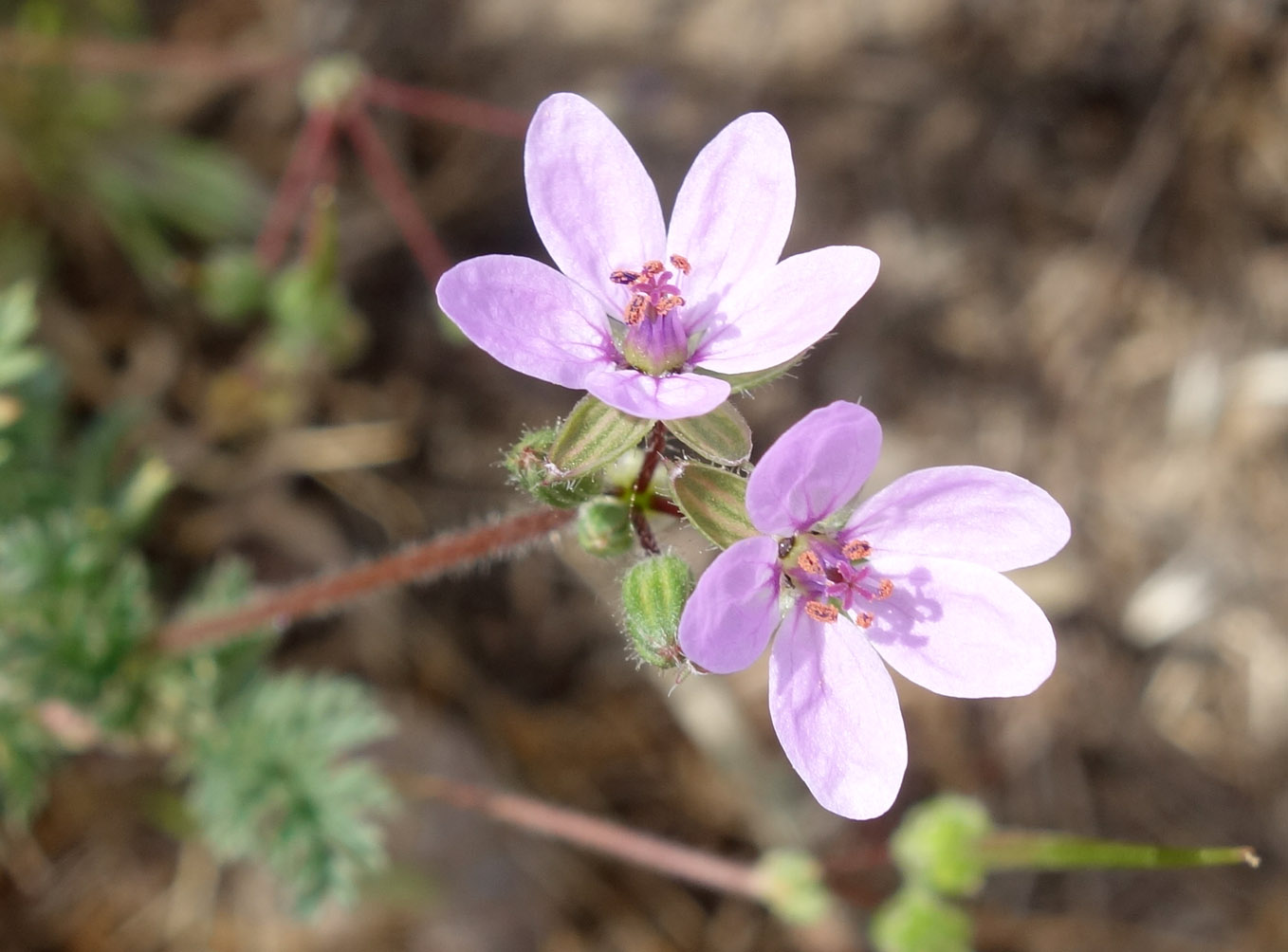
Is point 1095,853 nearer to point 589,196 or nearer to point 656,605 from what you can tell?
point 656,605

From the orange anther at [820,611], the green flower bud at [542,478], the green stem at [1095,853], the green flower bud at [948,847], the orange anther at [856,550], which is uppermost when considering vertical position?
the green flower bud at [542,478]

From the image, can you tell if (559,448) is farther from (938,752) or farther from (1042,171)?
(1042,171)

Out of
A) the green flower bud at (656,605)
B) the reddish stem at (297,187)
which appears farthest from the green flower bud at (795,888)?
the reddish stem at (297,187)

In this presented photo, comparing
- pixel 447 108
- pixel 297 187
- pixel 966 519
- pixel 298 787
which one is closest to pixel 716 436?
pixel 966 519

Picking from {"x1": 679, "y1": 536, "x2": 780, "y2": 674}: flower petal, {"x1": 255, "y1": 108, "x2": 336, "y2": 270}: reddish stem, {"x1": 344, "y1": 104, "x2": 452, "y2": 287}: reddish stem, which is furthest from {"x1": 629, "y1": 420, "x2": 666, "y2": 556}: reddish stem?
{"x1": 255, "y1": 108, "x2": 336, "y2": 270}: reddish stem

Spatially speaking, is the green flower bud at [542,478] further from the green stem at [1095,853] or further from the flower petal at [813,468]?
the green stem at [1095,853]

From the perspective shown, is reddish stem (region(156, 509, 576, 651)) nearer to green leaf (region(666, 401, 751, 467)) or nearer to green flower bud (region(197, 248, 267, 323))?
green leaf (region(666, 401, 751, 467))

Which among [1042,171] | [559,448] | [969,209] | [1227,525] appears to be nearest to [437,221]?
[969,209]
